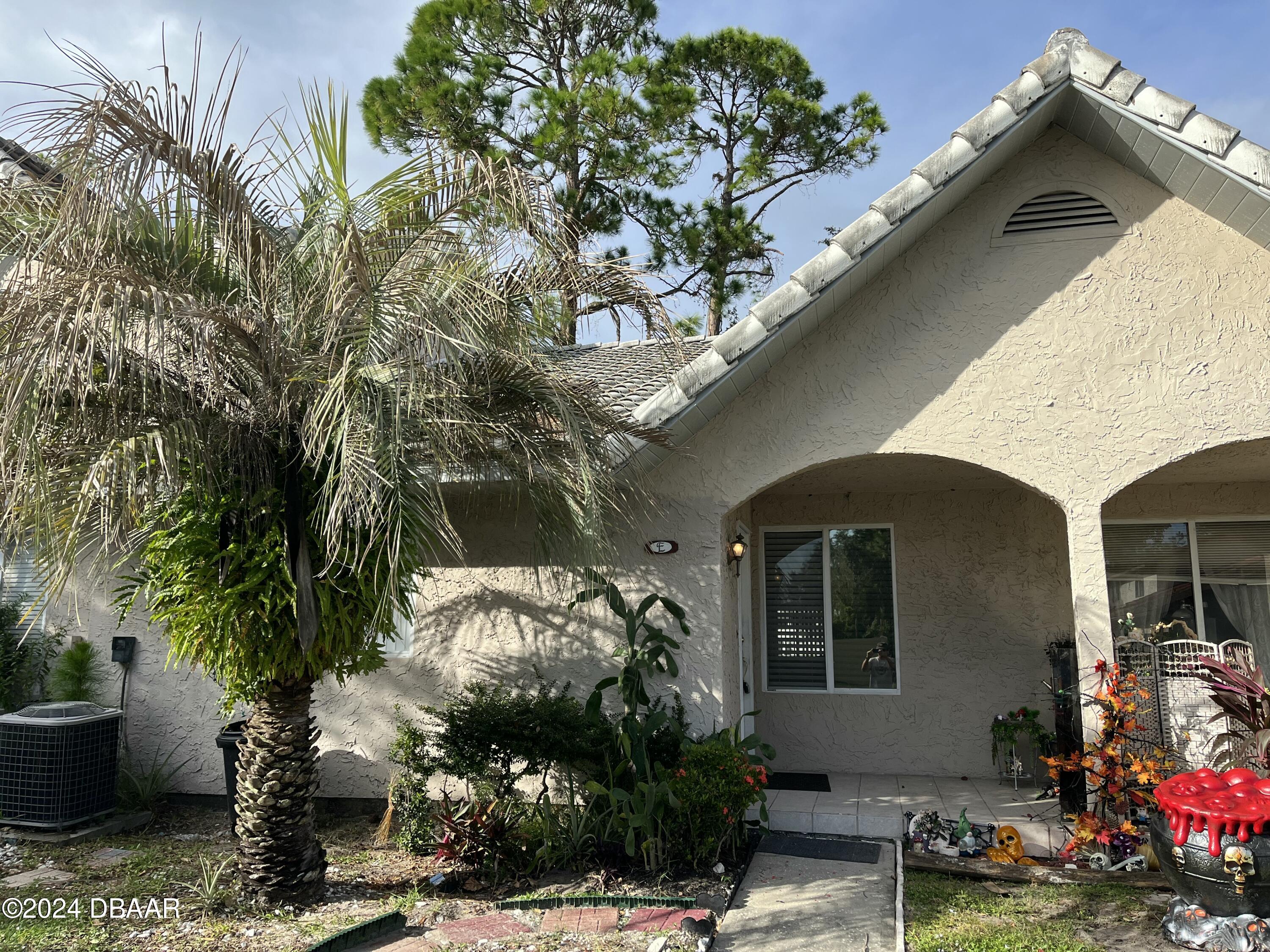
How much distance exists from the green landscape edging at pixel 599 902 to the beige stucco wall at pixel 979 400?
1856mm

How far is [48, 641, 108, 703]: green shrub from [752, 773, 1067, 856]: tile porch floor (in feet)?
22.8

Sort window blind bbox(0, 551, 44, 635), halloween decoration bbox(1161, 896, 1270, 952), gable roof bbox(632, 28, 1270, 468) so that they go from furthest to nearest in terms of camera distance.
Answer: window blind bbox(0, 551, 44, 635) → gable roof bbox(632, 28, 1270, 468) → halloween decoration bbox(1161, 896, 1270, 952)

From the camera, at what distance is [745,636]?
9859 millimetres

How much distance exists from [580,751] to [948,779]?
15.7 ft

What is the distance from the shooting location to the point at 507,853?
705 centimetres

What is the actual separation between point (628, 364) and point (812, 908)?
643 centimetres

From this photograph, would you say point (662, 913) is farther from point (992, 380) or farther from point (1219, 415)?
point (1219, 415)

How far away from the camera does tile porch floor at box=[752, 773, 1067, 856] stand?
25.9ft

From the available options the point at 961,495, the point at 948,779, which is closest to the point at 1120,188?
the point at 961,495

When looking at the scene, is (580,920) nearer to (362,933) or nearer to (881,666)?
(362,933)

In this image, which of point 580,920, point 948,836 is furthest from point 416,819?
point 948,836

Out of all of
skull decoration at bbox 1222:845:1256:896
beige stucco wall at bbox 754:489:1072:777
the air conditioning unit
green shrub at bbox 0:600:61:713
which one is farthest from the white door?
green shrub at bbox 0:600:61:713

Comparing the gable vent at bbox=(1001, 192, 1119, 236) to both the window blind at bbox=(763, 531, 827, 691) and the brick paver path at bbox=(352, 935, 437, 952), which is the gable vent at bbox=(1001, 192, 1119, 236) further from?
the brick paver path at bbox=(352, 935, 437, 952)

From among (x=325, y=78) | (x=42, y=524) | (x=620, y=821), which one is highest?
(x=325, y=78)
